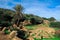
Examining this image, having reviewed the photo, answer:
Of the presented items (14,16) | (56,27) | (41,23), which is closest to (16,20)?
(14,16)

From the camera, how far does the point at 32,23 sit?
7306 cm

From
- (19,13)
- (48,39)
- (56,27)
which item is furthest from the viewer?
(19,13)

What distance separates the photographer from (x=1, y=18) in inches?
2702

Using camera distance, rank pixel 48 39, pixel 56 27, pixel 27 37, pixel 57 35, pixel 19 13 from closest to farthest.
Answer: pixel 27 37
pixel 48 39
pixel 57 35
pixel 56 27
pixel 19 13

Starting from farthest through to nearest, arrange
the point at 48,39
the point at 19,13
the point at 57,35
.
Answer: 1. the point at 19,13
2. the point at 57,35
3. the point at 48,39

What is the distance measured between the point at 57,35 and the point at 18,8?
19270 mm

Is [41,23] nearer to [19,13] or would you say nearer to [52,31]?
[19,13]

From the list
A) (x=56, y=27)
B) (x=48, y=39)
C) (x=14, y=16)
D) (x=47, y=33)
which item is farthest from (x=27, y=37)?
(x=14, y=16)

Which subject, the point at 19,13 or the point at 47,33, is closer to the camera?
the point at 47,33

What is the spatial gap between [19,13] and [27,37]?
77.0 feet

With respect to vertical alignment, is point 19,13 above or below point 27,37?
above

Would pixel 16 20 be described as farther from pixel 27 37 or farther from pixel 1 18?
pixel 27 37

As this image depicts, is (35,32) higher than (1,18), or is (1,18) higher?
(1,18)

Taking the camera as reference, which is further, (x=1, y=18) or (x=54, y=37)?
(x=1, y=18)
